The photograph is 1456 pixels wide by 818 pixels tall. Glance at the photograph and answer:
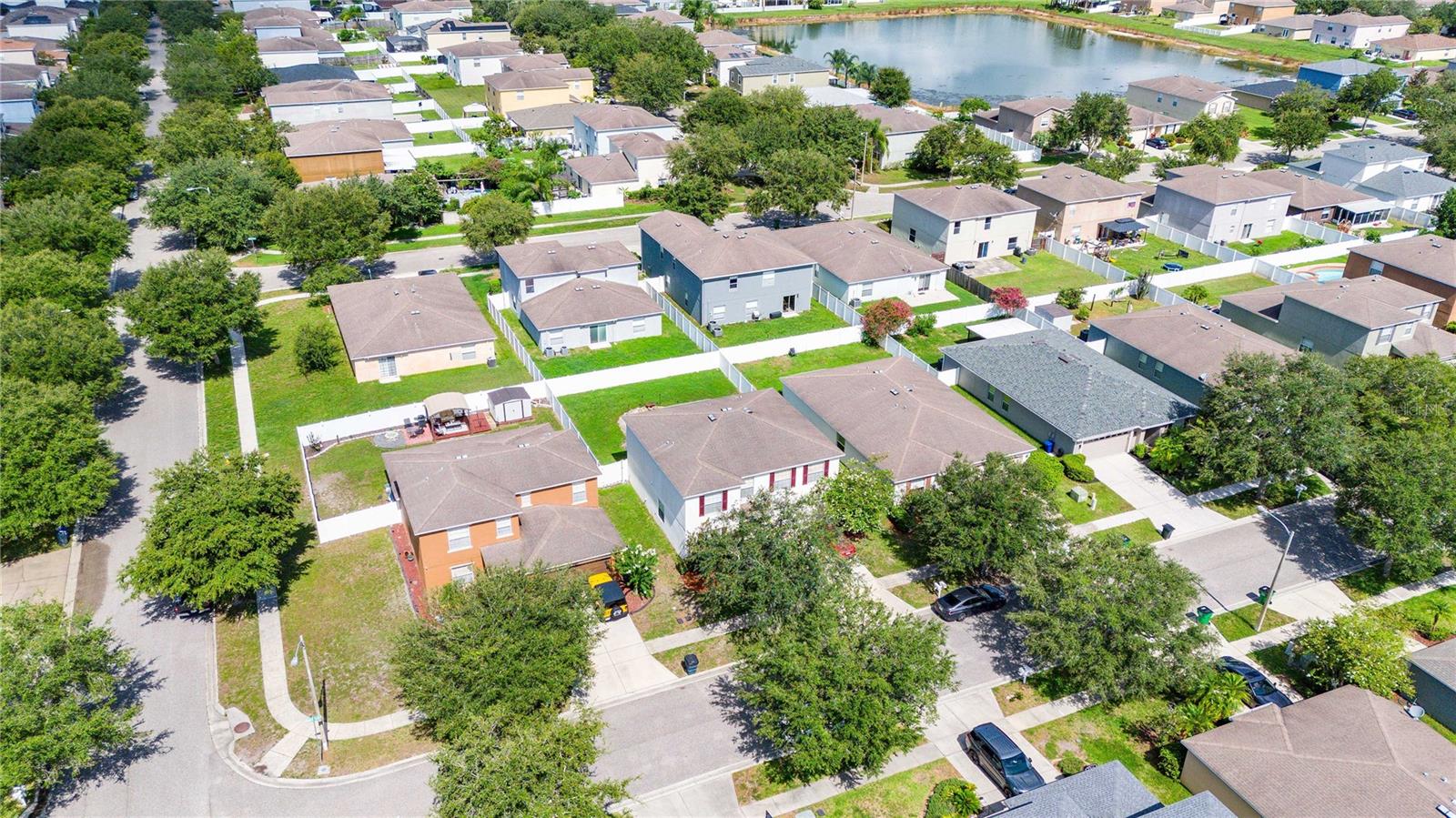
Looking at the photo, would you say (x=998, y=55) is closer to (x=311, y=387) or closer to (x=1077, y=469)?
(x=1077, y=469)

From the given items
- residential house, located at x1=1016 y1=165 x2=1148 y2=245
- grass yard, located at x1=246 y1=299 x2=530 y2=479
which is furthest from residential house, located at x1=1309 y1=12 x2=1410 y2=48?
grass yard, located at x1=246 y1=299 x2=530 y2=479

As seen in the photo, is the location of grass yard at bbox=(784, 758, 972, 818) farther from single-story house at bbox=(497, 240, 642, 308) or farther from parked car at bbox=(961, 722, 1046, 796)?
single-story house at bbox=(497, 240, 642, 308)

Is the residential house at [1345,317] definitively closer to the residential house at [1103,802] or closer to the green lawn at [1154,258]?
the green lawn at [1154,258]

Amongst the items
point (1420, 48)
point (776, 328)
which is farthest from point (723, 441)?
point (1420, 48)

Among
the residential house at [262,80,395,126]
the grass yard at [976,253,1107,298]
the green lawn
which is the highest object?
the residential house at [262,80,395,126]

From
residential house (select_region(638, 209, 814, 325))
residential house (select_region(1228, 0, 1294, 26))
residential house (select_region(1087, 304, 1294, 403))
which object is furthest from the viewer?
residential house (select_region(1228, 0, 1294, 26))

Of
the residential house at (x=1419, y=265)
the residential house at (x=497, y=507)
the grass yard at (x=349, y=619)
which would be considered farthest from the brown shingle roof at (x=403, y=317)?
the residential house at (x=1419, y=265)
